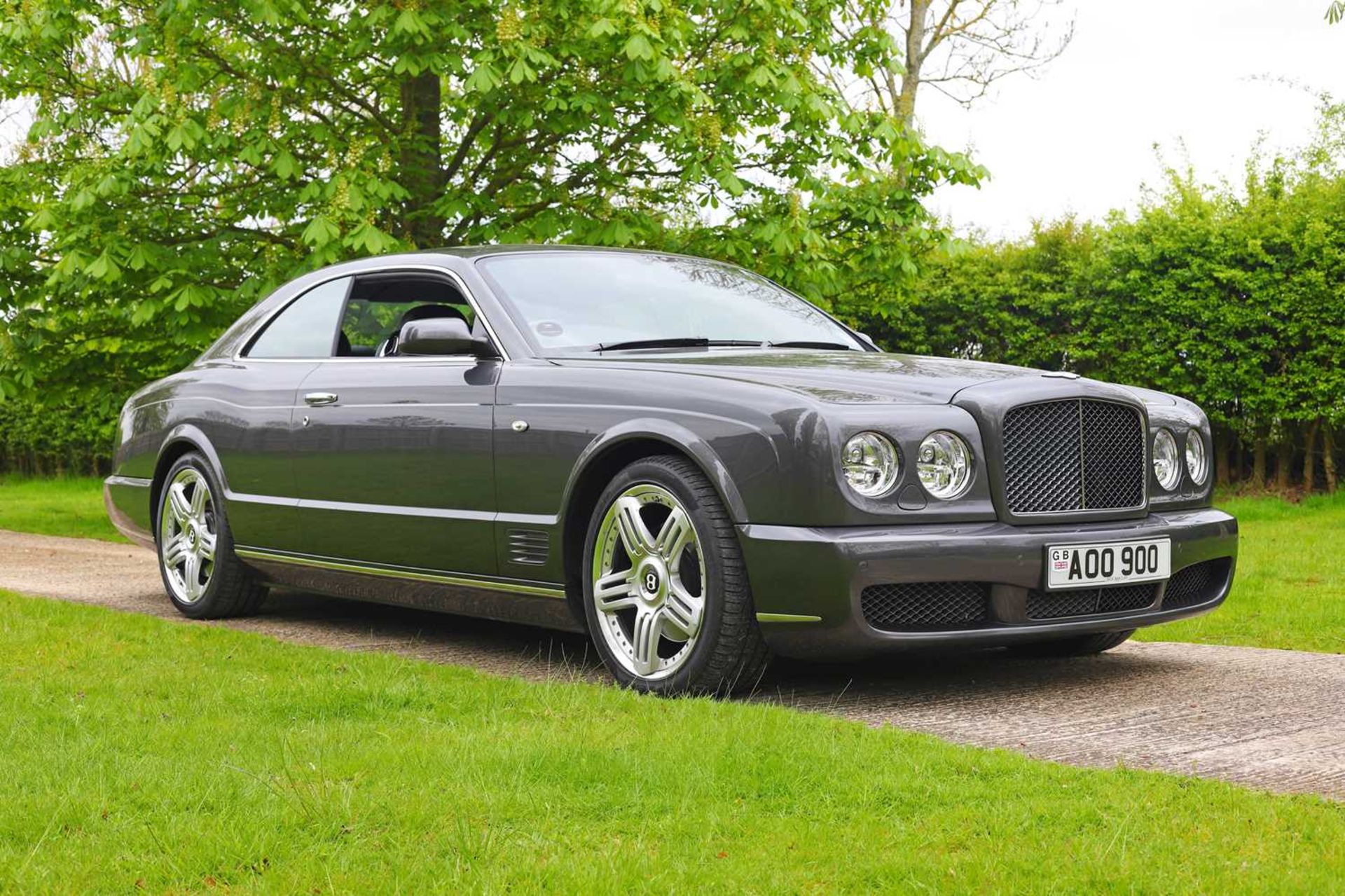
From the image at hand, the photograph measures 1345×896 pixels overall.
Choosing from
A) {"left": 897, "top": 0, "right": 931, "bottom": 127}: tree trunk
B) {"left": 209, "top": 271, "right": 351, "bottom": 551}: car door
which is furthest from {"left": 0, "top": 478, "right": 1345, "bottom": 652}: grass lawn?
{"left": 897, "top": 0, "right": 931, "bottom": 127}: tree trunk

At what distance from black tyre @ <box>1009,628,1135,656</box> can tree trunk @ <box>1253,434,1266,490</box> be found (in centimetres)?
829

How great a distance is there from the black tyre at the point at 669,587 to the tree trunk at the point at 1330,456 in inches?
391

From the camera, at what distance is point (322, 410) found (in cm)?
668

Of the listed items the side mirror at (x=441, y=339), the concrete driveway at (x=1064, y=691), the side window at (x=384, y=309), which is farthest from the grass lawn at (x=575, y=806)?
the side window at (x=384, y=309)

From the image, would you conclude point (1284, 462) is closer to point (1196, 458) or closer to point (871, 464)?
point (1196, 458)

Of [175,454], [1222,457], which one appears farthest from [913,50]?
[175,454]

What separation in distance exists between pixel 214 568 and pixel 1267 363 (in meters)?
9.37

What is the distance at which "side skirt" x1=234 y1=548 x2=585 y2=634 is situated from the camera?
5.70m

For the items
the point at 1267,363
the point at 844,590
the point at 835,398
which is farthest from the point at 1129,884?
the point at 1267,363

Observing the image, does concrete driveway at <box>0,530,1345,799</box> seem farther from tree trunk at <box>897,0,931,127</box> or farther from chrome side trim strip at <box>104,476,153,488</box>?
tree trunk at <box>897,0,931,127</box>

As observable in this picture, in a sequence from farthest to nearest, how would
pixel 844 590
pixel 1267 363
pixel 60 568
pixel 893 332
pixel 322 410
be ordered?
pixel 893 332 < pixel 1267 363 < pixel 60 568 < pixel 322 410 < pixel 844 590

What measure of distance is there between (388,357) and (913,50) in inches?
666

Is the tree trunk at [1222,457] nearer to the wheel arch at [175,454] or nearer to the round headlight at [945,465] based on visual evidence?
the wheel arch at [175,454]

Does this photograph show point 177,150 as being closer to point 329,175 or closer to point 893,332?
point 329,175
